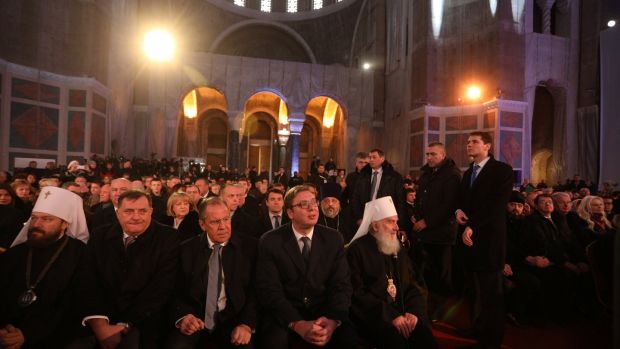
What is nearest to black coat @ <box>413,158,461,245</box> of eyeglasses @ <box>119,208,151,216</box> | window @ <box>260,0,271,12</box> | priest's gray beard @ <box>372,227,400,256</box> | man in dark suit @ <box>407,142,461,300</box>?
man in dark suit @ <box>407,142,461,300</box>

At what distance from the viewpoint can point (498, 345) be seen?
323 centimetres

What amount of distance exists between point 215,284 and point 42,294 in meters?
1.24

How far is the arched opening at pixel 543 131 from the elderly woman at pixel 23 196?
20.2 meters

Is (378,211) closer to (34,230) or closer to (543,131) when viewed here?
(34,230)

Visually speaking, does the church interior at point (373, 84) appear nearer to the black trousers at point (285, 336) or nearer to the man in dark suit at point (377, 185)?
the man in dark suit at point (377, 185)

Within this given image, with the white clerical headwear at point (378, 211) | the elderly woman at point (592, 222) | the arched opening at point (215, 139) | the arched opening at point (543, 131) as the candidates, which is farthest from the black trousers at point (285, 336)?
the arched opening at point (215, 139)

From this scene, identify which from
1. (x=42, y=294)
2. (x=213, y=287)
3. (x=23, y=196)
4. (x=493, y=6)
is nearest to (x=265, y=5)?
(x=493, y=6)

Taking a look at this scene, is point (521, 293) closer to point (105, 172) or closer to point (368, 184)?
point (368, 184)

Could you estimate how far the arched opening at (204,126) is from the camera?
23484mm

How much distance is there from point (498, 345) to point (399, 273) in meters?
1.07

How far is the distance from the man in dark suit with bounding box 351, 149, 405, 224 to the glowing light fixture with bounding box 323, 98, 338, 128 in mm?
19608

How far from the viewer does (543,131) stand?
18703mm

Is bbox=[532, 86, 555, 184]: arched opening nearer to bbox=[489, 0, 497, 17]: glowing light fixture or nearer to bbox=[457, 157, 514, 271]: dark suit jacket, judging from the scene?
bbox=[489, 0, 497, 17]: glowing light fixture

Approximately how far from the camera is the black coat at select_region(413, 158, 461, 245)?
436 centimetres
